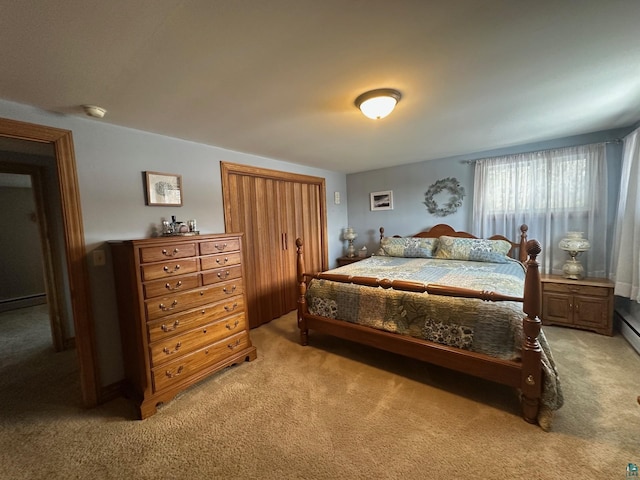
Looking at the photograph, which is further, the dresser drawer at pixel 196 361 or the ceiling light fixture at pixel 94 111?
the dresser drawer at pixel 196 361

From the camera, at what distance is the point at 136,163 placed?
2.27 m

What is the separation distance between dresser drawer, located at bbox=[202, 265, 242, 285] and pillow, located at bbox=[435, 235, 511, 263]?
9.04 ft

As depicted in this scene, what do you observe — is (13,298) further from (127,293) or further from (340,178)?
(340,178)

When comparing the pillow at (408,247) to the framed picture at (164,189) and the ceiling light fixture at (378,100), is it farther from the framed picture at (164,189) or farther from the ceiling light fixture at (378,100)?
the framed picture at (164,189)

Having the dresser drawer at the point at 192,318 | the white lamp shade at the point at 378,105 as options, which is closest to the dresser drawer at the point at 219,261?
the dresser drawer at the point at 192,318

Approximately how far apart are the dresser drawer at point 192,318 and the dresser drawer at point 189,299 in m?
0.04

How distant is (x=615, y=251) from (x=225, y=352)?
13.7ft

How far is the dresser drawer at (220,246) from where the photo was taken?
7.21 feet

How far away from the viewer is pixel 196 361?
7.00 ft

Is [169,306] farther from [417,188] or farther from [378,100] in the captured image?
[417,188]

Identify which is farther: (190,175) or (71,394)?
(190,175)

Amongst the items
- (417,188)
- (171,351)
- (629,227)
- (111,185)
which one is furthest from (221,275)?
(629,227)

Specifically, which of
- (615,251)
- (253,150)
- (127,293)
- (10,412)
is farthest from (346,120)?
(10,412)

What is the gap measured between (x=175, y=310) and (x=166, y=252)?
457mm
